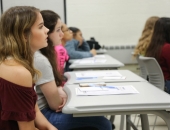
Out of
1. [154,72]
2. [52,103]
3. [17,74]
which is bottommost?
[154,72]

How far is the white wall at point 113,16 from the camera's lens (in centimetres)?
541

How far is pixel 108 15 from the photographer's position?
5.43 m

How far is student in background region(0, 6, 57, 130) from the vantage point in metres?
1.13

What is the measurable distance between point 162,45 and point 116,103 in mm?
1607

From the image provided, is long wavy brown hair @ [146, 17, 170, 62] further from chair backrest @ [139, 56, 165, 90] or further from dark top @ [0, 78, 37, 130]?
dark top @ [0, 78, 37, 130]

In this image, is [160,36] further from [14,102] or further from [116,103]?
[14,102]

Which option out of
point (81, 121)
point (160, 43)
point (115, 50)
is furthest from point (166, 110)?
point (115, 50)

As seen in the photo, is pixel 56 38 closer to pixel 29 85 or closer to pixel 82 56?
pixel 29 85

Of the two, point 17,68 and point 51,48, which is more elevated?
point 17,68

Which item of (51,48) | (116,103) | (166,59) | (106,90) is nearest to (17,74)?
(116,103)

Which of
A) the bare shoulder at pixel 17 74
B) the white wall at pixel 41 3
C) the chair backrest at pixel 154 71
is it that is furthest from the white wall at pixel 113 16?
the bare shoulder at pixel 17 74

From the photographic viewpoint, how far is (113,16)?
5.44 m

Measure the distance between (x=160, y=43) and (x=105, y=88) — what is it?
53.0 inches

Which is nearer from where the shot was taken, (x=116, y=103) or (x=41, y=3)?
(x=116, y=103)
